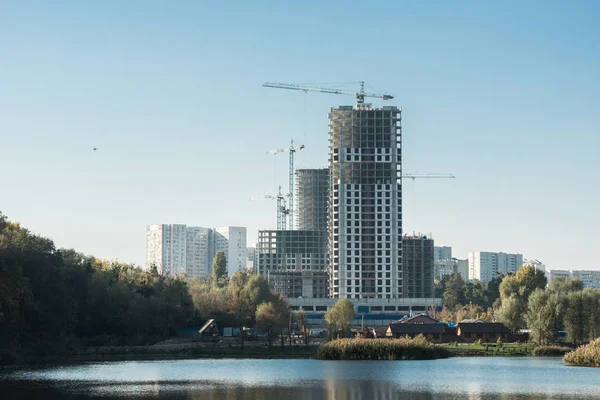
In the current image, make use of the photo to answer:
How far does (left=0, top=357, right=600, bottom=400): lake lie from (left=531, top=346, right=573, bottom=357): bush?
51.8ft

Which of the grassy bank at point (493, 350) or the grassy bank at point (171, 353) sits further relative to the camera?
the grassy bank at point (493, 350)

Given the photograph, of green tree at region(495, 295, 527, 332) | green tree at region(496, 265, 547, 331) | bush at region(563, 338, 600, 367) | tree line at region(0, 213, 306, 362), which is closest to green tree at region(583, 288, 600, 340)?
green tree at region(496, 265, 547, 331)

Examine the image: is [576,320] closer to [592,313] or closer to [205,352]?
[592,313]

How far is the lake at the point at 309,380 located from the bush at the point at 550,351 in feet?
51.8

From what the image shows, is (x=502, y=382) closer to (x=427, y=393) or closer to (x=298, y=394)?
(x=427, y=393)

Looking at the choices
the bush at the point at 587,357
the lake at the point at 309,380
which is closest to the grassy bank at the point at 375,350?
the lake at the point at 309,380

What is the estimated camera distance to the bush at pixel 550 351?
4639 inches

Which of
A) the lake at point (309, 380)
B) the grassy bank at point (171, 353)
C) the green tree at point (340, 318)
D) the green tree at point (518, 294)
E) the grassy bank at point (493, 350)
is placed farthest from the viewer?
the green tree at point (518, 294)

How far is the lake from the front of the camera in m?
64.8

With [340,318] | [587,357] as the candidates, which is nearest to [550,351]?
[587,357]

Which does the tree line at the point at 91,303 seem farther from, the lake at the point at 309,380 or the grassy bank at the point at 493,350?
the grassy bank at the point at 493,350

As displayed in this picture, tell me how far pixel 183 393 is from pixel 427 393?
17.4 meters

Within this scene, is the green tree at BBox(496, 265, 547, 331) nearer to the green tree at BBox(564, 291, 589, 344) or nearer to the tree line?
the green tree at BBox(564, 291, 589, 344)

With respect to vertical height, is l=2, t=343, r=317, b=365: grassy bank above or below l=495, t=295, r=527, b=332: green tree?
below
